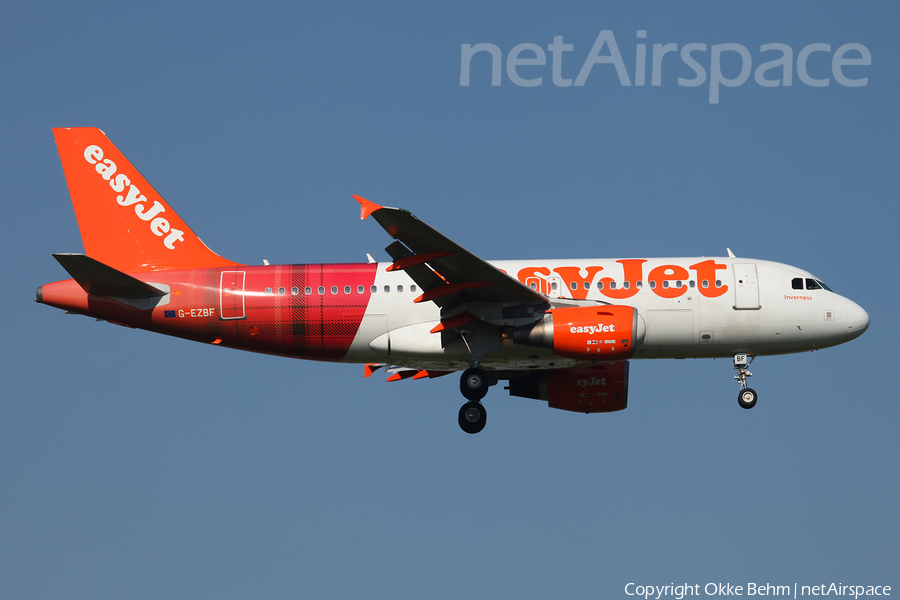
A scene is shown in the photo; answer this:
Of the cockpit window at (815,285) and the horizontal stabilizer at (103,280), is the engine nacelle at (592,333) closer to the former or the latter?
the cockpit window at (815,285)

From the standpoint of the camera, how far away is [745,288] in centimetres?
3322

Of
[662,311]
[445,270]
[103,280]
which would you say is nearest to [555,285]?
[662,311]

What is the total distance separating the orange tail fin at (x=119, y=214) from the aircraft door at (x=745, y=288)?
668 inches

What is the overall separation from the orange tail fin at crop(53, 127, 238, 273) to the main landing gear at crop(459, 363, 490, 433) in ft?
30.5

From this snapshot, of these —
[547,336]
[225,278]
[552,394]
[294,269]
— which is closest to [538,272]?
[547,336]

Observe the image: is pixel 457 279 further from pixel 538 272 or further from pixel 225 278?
pixel 225 278

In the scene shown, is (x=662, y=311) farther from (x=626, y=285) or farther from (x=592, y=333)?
(x=592, y=333)

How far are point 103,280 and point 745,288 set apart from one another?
20509mm

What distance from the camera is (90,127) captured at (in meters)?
37.0

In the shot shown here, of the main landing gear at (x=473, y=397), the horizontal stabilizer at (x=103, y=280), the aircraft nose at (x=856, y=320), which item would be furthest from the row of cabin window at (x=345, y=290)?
the aircraft nose at (x=856, y=320)

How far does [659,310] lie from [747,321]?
9.53 feet

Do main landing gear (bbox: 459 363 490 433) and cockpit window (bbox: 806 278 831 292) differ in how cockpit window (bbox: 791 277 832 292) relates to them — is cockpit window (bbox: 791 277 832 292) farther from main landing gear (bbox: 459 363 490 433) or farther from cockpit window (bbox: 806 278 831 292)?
main landing gear (bbox: 459 363 490 433)

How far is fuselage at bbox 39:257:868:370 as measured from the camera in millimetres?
32875

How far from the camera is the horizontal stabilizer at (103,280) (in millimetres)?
31766
